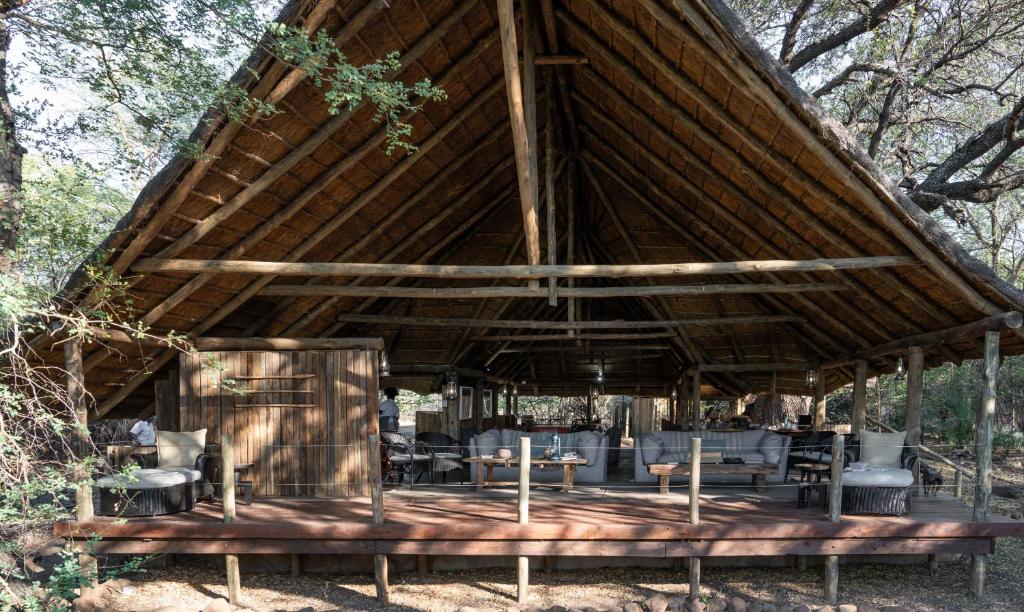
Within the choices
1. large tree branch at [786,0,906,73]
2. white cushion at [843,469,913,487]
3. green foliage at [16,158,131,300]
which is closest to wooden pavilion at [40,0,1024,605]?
green foliage at [16,158,131,300]

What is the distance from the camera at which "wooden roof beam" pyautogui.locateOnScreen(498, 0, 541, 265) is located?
594cm

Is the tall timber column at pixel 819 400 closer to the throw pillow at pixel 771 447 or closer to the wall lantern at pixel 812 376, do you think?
the wall lantern at pixel 812 376

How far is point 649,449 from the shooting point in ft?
33.0

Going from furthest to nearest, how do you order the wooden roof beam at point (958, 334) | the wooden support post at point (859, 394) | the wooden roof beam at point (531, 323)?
1. the wooden support post at point (859, 394)
2. the wooden roof beam at point (531, 323)
3. the wooden roof beam at point (958, 334)

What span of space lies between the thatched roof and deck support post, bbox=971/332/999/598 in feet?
1.78

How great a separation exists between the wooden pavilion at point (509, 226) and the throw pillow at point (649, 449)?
210 centimetres

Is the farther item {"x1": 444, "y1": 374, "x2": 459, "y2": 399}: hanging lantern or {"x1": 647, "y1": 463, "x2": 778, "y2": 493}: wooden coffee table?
{"x1": 444, "y1": 374, "x2": 459, "y2": 399}: hanging lantern

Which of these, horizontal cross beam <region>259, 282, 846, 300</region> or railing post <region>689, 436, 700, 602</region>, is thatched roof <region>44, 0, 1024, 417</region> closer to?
horizontal cross beam <region>259, 282, 846, 300</region>

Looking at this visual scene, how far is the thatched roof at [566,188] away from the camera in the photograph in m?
6.56

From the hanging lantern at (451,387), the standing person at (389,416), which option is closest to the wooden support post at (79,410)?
the standing person at (389,416)

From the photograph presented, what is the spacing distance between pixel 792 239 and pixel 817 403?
6.17m

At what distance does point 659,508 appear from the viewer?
8078 mm

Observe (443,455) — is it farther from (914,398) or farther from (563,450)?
(914,398)

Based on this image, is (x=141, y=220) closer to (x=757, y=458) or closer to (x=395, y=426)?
(x=395, y=426)
